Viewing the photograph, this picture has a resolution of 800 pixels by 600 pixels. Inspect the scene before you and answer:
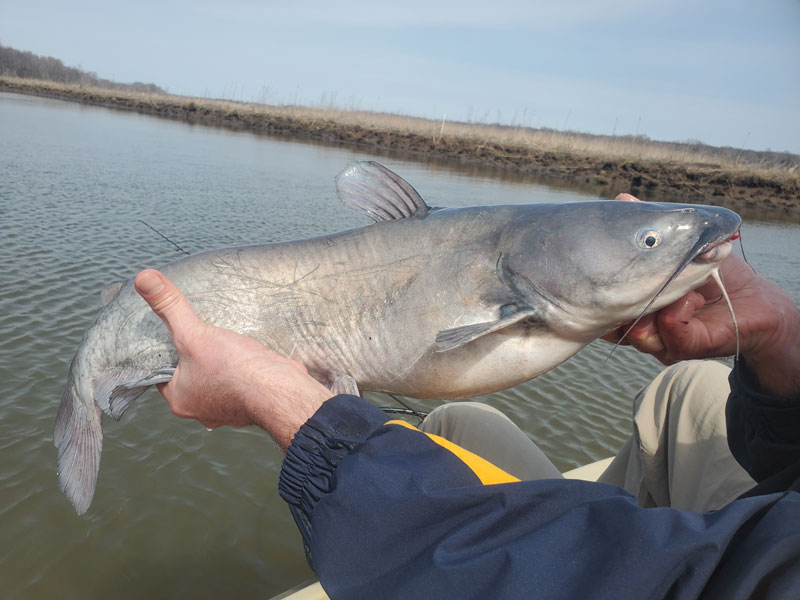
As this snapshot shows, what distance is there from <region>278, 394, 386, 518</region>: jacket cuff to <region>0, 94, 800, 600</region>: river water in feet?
9.00

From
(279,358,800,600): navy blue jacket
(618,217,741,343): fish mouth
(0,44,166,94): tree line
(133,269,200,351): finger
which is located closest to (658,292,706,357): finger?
(618,217,741,343): fish mouth

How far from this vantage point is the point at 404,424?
53.3 inches

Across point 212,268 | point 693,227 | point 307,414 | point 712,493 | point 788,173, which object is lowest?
point 712,493

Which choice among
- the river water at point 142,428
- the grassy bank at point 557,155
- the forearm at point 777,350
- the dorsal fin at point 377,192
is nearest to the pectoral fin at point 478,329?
the dorsal fin at point 377,192

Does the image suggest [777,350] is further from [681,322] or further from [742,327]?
[681,322]

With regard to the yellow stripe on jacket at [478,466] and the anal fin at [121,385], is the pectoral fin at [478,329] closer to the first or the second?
the yellow stripe on jacket at [478,466]

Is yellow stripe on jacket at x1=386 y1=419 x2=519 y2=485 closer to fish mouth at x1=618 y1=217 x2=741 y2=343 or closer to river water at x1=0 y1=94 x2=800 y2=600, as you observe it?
fish mouth at x1=618 y1=217 x2=741 y2=343

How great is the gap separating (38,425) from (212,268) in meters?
3.79

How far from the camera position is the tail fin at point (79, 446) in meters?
2.33

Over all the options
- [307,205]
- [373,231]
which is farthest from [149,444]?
[307,205]

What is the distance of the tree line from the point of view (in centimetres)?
7075

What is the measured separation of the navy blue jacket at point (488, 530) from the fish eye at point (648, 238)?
100cm

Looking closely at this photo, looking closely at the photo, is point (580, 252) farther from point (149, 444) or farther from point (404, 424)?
point (149, 444)

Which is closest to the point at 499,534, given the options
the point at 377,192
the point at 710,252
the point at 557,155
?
the point at 710,252
